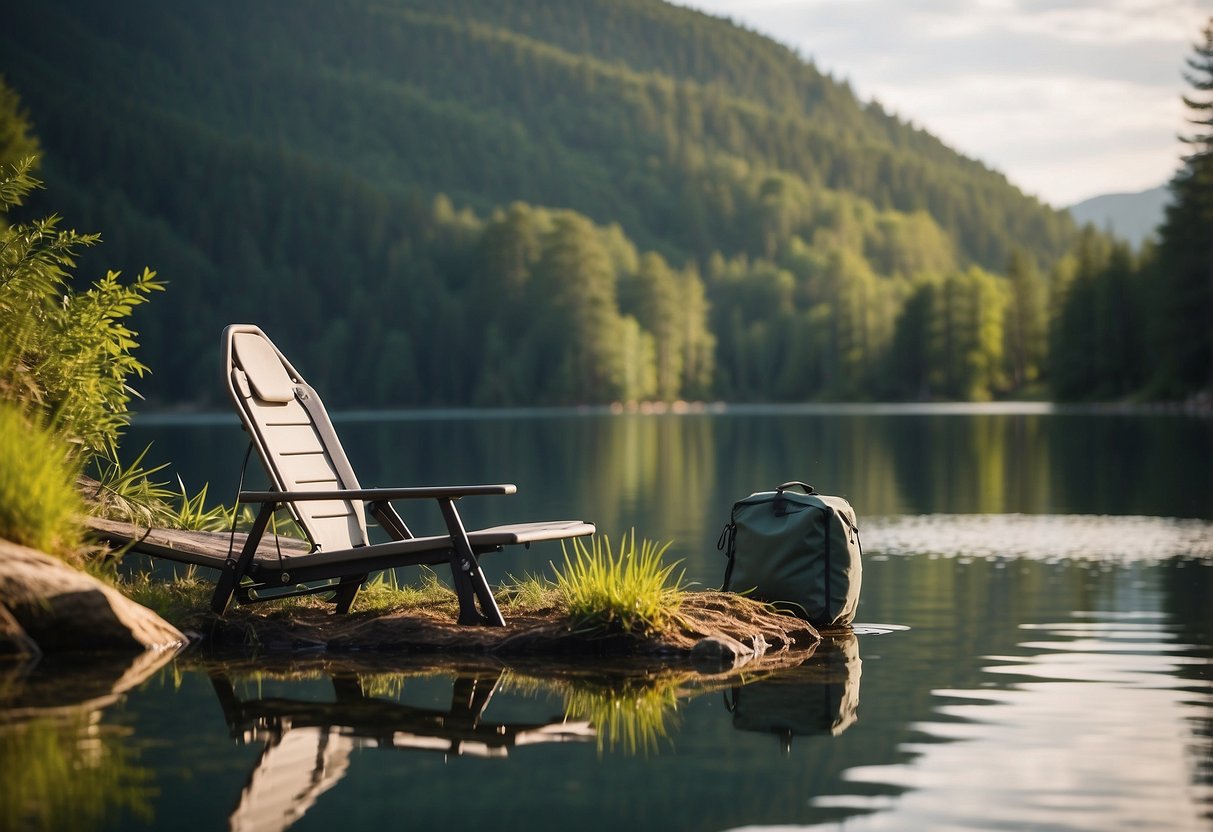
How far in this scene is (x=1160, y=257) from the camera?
64.7 metres

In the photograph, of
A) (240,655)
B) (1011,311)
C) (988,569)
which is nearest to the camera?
(240,655)

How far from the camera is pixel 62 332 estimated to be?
960 centimetres

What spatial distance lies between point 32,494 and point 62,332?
2.20 meters

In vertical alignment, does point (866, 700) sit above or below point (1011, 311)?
below

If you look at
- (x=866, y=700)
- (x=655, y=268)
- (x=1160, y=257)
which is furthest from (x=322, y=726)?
(x=655, y=268)

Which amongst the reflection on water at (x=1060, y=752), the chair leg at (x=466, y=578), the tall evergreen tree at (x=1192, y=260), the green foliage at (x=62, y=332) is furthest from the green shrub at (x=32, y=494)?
the tall evergreen tree at (x=1192, y=260)

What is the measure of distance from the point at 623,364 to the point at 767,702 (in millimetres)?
95985

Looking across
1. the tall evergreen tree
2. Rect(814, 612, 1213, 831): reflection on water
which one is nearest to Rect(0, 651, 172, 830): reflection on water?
Rect(814, 612, 1213, 831): reflection on water

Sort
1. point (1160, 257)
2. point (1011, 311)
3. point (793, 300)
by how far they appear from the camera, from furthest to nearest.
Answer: point (793, 300) < point (1011, 311) < point (1160, 257)

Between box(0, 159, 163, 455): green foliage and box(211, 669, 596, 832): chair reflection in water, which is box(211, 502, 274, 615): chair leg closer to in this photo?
box(211, 669, 596, 832): chair reflection in water

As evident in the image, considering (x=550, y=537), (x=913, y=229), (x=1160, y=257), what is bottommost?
(x=550, y=537)

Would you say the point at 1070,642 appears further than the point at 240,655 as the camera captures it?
Yes

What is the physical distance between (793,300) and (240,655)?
147330 mm

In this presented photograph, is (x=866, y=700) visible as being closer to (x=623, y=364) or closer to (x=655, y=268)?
(x=623, y=364)
